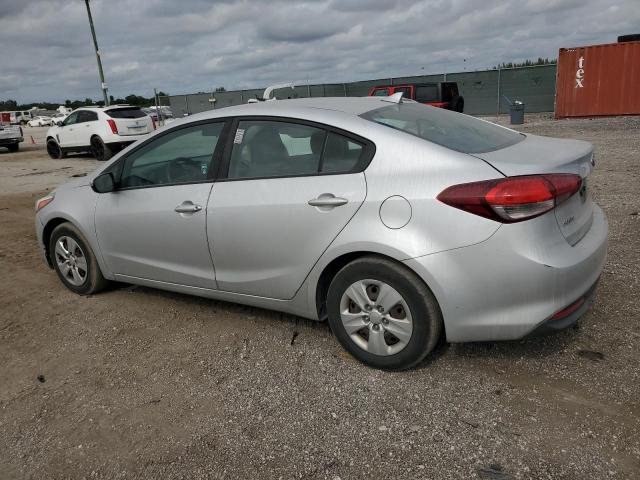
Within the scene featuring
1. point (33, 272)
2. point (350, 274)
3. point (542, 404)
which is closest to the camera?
point (542, 404)

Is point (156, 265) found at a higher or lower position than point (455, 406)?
higher

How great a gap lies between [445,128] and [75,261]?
10.7ft

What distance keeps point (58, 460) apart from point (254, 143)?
82.4 inches

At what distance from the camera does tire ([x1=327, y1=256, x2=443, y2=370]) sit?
9.00ft

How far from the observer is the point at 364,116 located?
312 centimetres

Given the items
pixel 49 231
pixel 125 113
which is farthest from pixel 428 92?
pixel 49 231

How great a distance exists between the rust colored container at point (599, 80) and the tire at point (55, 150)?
19335 millimetres

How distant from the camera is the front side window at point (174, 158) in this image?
11.7 ft

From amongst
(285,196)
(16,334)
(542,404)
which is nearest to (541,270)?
(542,404)

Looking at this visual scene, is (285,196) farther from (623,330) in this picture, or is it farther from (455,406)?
(623,330)

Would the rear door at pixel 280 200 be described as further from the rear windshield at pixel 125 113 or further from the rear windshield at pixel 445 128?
the rear windshield at pixel 125 113

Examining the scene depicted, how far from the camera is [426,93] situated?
56.2ft

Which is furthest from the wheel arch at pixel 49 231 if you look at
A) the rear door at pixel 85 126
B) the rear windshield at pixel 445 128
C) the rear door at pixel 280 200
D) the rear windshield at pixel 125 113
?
the rear door at pixel 85 126

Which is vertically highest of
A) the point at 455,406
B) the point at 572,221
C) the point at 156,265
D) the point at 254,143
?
the point at 254,143
